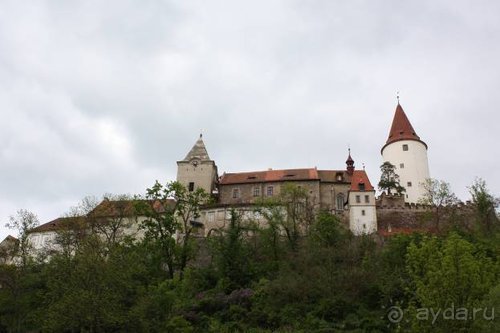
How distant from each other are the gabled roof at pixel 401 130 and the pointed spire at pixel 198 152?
25435 mm

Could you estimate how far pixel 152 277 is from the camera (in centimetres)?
4084

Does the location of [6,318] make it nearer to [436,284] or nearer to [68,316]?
[68,316]

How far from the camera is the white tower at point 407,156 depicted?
220 feet

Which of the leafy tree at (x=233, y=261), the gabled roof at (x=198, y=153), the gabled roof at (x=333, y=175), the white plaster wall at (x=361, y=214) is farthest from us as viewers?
the gabled roof at (x=198, y=153)

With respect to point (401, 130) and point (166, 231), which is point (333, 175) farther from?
point (166, 231)

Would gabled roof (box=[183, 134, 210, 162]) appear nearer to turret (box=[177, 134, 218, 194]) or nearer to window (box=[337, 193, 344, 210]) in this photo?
turret (box=[177, 134, 218, 194])

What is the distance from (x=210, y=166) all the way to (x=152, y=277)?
2511 cm

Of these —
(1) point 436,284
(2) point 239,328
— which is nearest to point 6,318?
(2) point 239,328

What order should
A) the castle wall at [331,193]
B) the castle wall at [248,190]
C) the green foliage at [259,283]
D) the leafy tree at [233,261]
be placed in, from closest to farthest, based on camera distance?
1. the green foliage at [259,283]
2. the leafy tree at [233,261]
3. the castle wall at [331,193]
4. the castle wall at [248,190]

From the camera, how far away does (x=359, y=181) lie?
59.3 m

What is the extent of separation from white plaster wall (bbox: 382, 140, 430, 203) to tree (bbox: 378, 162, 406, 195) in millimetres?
2013

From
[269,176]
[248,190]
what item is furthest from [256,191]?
[269,176]

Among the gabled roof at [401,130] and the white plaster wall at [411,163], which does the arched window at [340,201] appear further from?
the gabled roof at [401,130]

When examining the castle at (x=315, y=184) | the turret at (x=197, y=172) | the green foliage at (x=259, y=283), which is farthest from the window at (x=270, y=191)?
the green foliage at (x=259, y=283)
